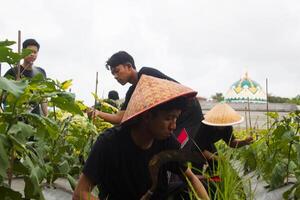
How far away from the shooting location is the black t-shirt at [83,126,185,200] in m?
2.12

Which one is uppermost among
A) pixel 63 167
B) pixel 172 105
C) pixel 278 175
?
pixel 172 105

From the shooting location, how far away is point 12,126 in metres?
1.81

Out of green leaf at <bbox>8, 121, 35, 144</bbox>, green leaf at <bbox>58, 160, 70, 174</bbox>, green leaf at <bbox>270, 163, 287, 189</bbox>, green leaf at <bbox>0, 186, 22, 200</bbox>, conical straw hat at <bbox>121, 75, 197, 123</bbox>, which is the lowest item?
green leaf at <bbox>270, 163, 287, 189</bbox>

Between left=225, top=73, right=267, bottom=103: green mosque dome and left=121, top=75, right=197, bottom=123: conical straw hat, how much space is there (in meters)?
25.6

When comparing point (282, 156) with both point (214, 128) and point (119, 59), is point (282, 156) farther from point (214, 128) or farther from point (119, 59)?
point (119, 59)

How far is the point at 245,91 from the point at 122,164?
26432 millimetres

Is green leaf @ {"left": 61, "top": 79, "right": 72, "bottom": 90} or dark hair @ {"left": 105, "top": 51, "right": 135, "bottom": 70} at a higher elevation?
dark hair @ {"left": 105, "top": 51, "right": 135, "bottom": 70}

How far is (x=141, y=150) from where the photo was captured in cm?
219

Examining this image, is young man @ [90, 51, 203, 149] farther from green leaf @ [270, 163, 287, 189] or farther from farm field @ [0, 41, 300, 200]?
green leaf @ [270, 163, 287, 189]

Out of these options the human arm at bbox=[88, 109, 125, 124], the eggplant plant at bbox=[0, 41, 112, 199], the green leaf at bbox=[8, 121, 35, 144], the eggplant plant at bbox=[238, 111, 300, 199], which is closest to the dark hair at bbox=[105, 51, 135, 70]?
the human arm at bbox=[88, 109, 125, 124]

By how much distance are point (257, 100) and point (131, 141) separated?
2556 centimetres

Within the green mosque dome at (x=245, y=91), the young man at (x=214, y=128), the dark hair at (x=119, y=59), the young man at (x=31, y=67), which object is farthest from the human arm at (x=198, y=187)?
the green mosque dome at (x=245, y=91)

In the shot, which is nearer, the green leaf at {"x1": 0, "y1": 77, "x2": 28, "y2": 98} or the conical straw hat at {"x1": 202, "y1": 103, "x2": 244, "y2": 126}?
the green leaf at {"x1": 0, "y1": 77, "x2": 28, "y2": 98}

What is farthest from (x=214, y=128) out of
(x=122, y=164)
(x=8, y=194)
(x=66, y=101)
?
(x=8, y=194)
